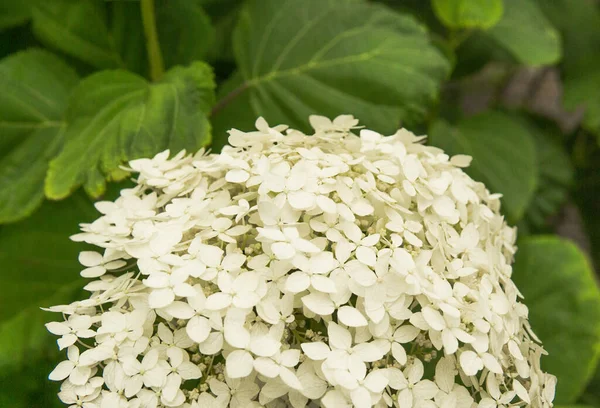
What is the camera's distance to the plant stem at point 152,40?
80cm

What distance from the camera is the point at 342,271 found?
0.42 metres

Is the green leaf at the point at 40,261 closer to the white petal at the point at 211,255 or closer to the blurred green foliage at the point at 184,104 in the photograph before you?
the blurred green foliage at the point at 184,104

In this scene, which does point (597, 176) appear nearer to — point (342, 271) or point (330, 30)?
point (330, 30)

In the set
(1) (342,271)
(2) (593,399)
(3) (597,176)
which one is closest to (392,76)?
(1) (342,271)

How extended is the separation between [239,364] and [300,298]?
0.07m

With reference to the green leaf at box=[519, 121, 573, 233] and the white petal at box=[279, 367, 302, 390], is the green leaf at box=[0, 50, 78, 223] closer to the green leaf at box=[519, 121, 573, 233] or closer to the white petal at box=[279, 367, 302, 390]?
the white petal at box=[279, 367, 302, 390]

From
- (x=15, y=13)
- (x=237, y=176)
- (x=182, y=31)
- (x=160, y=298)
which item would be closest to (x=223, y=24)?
(x=182, y=31)

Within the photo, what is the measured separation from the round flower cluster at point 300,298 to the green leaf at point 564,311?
43 cm

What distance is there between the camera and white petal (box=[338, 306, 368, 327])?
39 centimetres

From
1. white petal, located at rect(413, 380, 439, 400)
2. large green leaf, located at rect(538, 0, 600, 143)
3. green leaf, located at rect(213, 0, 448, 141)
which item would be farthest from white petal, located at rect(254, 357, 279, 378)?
large green leaf, located at rect(538, 0, 600, 143)

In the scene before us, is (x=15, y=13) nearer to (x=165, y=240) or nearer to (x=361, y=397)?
(x=165, y=240)

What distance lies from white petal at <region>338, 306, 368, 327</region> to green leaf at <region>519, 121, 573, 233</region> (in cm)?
101

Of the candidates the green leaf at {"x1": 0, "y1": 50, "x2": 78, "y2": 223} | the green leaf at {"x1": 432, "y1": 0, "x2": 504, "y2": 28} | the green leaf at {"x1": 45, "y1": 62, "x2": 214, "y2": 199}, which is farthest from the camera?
the green leaf at {"x1": 432, "y1": 0, "x2": 504, "y2": 28}

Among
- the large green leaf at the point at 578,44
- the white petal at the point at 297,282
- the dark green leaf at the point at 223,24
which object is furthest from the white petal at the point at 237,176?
the large green leaf at the point at 578,44
